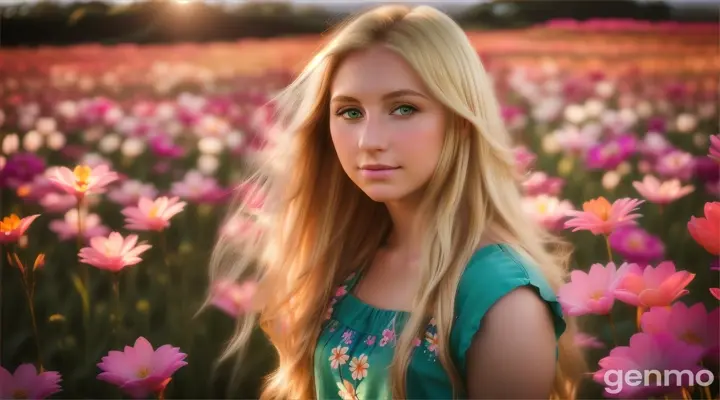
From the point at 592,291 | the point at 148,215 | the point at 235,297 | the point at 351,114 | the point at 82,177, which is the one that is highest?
the point at 351,114

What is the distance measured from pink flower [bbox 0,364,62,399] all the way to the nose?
1.86 ft

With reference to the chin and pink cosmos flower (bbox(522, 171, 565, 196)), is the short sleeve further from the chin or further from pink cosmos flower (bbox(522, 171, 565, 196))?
pink cosmos flower (bbox(522, 171, 565, 196))

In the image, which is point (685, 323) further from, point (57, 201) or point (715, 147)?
point (57, 201)

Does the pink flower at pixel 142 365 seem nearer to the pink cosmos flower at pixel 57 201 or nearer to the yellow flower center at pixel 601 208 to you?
the yellow flower center at pixel 601 208

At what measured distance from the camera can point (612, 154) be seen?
242 centimetres

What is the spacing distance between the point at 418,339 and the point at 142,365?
41 cm

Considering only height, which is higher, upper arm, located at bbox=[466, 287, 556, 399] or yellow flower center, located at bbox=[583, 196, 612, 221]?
yellow flower center, located at bbox=[583, 196, 612, 221]

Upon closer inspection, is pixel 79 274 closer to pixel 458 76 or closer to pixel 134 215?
pixel 134 215

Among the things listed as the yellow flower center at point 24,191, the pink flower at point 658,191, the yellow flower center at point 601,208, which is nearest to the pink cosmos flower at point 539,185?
the pink flower at point 658,191

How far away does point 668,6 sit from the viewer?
2668mm

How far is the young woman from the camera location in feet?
4.16

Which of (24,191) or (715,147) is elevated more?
(715,147)

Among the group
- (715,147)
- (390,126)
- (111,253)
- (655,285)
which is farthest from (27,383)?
(715,147)

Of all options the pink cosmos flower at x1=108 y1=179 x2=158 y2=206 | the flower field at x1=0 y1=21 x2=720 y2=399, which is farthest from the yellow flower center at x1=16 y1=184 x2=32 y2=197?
the pink cosmos flower at x1=108 y1=179 x2=158 y2=206
